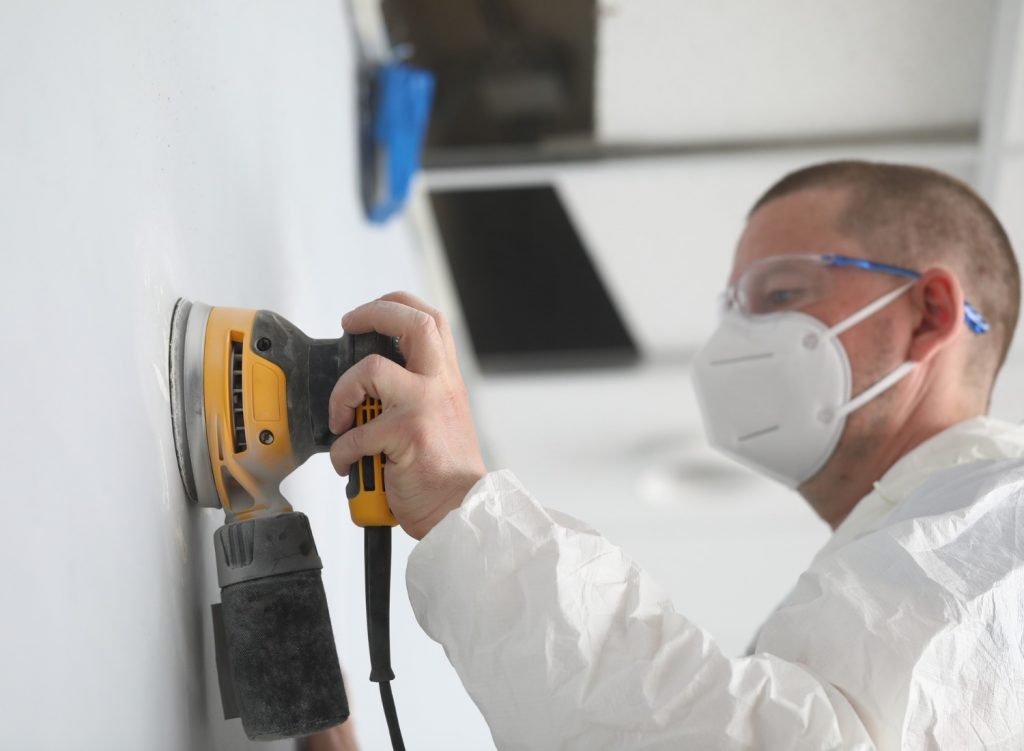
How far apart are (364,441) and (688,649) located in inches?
13.2

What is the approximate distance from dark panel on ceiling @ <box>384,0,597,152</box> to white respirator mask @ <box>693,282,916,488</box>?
1.56 m

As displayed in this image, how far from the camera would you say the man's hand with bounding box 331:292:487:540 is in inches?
35.3

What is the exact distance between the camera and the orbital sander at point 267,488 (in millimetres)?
864

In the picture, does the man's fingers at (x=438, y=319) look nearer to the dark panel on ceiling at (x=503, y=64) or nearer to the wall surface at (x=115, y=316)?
the wall surface at (x=115, y=316)

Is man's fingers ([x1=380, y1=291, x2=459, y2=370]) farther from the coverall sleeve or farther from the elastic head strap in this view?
the elastic head strap

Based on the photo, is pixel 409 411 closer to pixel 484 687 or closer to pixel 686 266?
pixel 484 687

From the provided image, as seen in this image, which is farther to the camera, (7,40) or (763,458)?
(763,458)

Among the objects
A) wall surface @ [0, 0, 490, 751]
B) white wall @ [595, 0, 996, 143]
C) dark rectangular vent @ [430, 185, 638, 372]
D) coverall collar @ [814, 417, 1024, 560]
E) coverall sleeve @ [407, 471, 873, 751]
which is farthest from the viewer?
dark rectangular vent @ [430, 185, 638, 372]

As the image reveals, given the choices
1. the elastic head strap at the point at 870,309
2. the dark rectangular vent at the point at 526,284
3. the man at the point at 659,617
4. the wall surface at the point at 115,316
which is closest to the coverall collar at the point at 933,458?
the man at the point at 659,617

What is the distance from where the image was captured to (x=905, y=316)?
171 centimetres

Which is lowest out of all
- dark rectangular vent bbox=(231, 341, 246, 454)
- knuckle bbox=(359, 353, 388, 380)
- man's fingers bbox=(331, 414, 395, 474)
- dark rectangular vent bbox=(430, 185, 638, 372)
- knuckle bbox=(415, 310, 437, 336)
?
dark rectangular vent bbox=(430, 185, 638, 372)

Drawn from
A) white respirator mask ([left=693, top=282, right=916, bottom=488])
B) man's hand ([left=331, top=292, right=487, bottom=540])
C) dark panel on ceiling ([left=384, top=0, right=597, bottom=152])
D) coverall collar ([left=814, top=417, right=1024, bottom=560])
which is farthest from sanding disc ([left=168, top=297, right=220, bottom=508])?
dark panel on ceiling ([left=384, top=0, right=597, bottom=152])

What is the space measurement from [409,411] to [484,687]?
0.81ft

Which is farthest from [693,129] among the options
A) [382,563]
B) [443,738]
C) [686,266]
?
[382,563]
